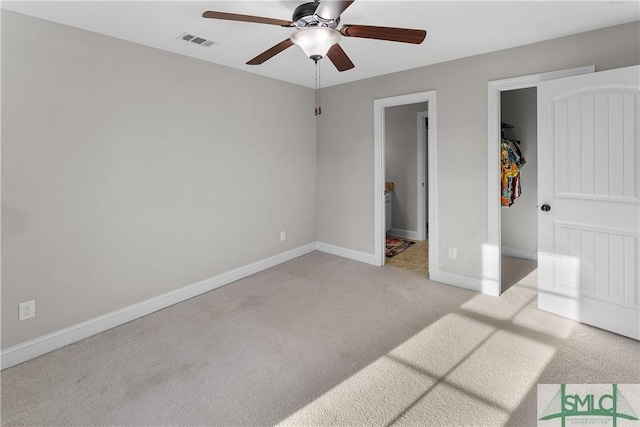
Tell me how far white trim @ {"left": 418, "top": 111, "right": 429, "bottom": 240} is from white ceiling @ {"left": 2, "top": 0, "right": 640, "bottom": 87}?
2.16 m

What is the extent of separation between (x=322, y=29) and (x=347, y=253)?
125 inches

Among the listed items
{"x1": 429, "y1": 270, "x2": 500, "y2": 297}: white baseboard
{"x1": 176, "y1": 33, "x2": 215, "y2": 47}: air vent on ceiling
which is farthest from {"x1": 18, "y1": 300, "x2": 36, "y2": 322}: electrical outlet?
{"x1": 429, "y1": 270, "x2": 500, "y2": 297}: white baseboard

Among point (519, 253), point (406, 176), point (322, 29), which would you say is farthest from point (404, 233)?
point (322, 29)

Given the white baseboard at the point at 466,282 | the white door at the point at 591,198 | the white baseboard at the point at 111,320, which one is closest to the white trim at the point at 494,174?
the white baseboard at the point at 466,282

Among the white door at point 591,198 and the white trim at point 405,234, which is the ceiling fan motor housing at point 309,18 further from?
the white trim at point 405,234

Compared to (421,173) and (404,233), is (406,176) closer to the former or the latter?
(421,173)

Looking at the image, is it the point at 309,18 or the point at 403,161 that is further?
the point at 403,161

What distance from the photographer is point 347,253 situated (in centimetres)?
472

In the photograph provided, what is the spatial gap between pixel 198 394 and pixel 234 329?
782 mm

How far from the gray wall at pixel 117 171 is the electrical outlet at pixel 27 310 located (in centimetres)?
3

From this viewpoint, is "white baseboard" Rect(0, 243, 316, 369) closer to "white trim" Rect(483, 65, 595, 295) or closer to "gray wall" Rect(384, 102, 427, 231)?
"white trim" Rect(483, 65, 595, 295)

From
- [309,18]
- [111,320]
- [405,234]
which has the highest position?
[309,18]

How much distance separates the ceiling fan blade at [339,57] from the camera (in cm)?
224

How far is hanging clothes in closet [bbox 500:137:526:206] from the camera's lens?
359cm
